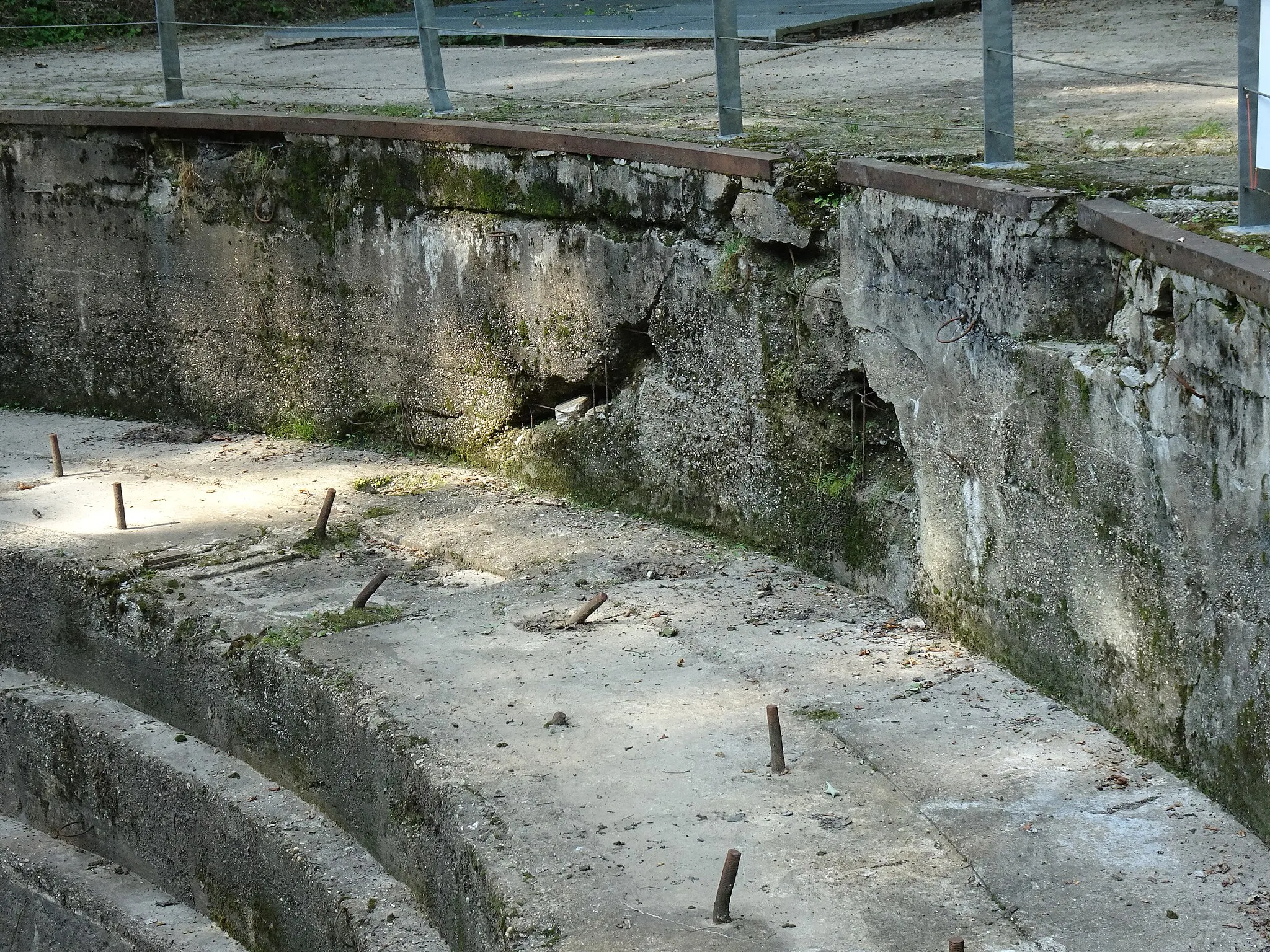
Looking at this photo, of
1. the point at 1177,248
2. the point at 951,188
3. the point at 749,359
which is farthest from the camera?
the point at 749,359

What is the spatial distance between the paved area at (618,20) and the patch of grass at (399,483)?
2.32m

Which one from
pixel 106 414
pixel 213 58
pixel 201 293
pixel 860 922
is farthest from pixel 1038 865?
pixel 213 58

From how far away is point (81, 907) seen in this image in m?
5.70

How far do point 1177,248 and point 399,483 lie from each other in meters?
3.98

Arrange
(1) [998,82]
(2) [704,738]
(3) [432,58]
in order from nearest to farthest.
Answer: (2) [704,738] < (1) [998,82] < (3) [432,58]

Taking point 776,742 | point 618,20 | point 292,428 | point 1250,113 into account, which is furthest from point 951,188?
point 618,20

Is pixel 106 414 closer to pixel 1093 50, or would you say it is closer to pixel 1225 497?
pixel 1093 50

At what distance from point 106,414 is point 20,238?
1002 mm

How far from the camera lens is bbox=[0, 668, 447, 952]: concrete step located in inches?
179

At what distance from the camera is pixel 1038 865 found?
367 cm

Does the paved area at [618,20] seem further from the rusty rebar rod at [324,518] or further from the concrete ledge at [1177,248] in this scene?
the concrete ledge at [1177,248]

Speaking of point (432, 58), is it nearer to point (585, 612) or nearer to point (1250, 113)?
point (585, 612)

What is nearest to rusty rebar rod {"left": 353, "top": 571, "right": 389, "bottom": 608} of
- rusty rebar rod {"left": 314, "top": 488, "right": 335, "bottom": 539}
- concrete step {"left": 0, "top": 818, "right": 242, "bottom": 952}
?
rusty rebar rod {"left": 314, "top": 488, "right": 335, "bottom": 539}

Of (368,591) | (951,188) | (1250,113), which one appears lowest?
(368,591)
